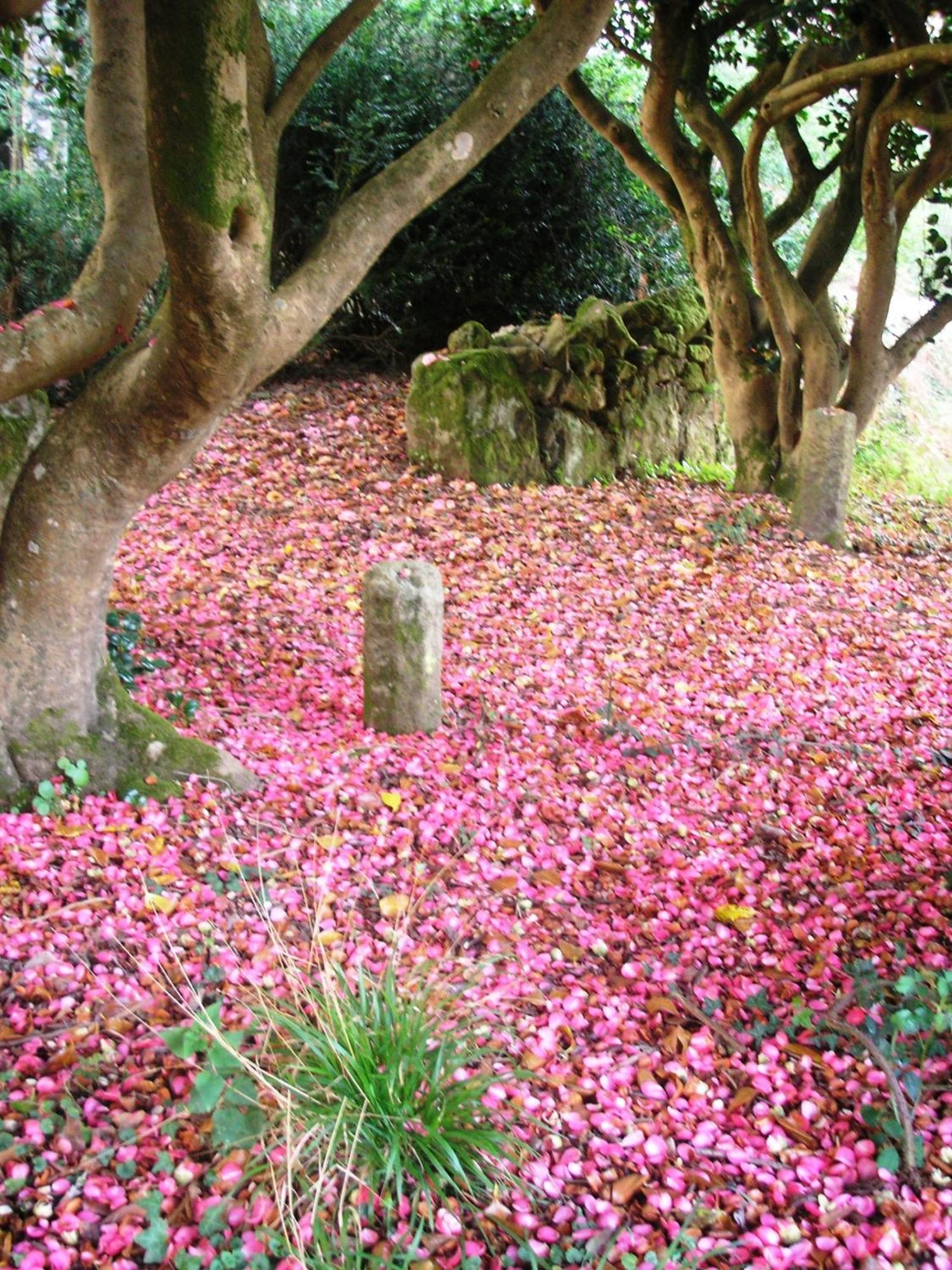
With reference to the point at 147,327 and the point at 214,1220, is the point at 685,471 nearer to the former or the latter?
the point at 147,327

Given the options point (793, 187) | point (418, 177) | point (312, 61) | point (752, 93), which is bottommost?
point (418, 177)

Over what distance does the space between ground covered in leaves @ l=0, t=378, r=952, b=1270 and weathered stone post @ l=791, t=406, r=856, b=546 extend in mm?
1144

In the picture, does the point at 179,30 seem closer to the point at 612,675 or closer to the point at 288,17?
the point at 612,675

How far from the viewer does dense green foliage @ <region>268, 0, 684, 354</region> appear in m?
9.83

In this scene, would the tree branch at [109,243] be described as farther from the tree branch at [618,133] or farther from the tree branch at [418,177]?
the tree branch at [618,133]

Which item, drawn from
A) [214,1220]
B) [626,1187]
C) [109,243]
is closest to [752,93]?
[109,243]

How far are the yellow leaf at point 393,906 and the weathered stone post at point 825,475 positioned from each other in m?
5.67

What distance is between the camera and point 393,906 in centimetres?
364

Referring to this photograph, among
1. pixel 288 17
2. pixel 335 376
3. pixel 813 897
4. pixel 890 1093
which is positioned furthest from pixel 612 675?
pixel 288 17

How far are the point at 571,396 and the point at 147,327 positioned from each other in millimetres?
5292

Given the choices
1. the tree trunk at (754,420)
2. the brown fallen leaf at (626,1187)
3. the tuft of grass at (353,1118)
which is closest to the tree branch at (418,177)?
the tuft of grass at (353,1118)

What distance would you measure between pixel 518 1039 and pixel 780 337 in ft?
22.7

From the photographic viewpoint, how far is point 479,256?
10477mm

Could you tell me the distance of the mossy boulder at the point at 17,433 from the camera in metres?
3.86
